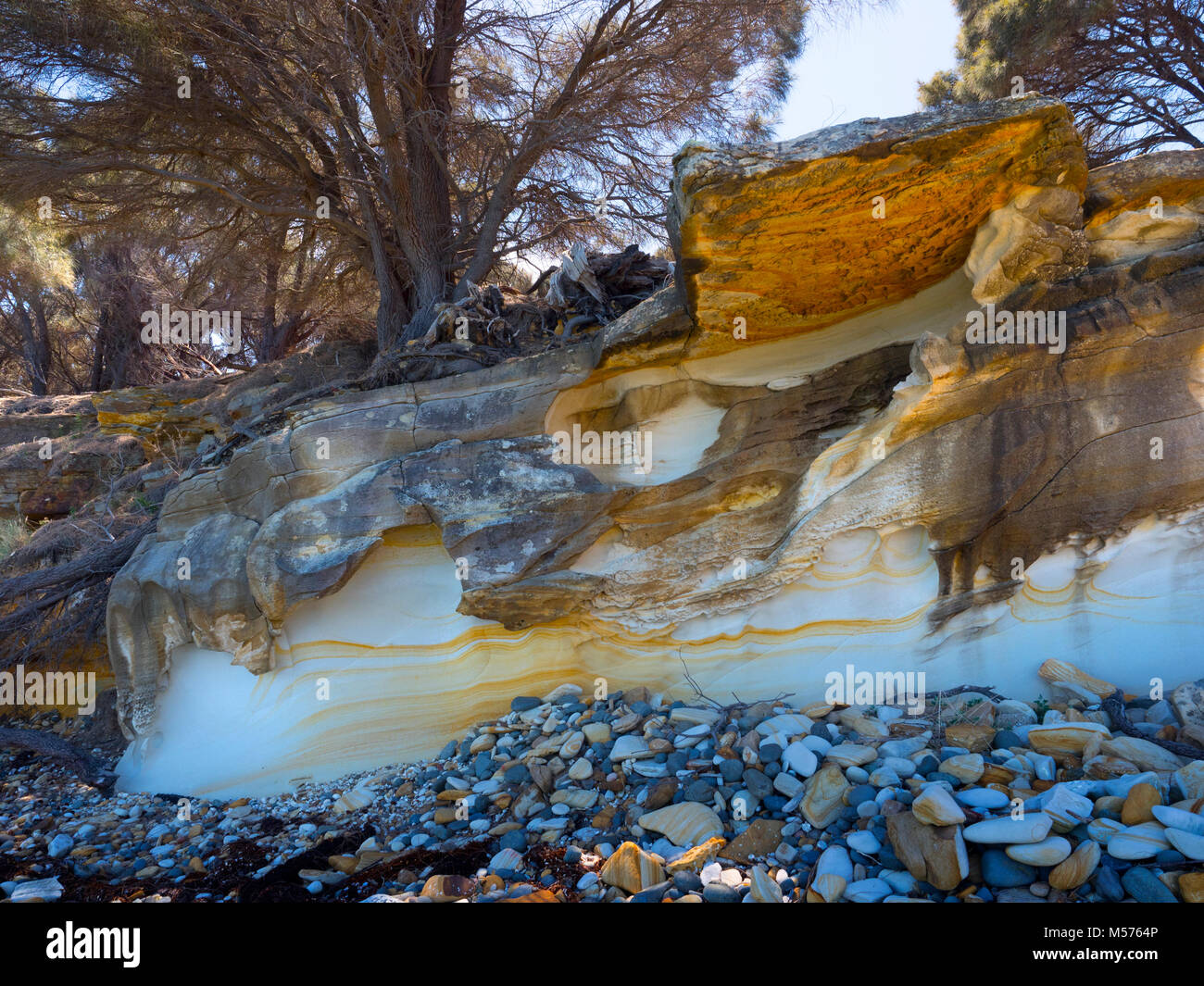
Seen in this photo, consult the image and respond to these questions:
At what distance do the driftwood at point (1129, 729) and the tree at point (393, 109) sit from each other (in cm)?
535

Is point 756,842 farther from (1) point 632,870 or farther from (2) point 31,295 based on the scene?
(2) point 31,295

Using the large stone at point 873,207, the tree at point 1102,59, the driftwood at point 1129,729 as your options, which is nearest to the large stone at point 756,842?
the driftwood at point 1129,729

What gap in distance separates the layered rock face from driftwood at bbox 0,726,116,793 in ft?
0.88

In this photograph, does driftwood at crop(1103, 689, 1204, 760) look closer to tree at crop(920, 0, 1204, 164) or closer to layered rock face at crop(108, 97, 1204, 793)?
layered rock face at crop(108, 97, 1204, 793)

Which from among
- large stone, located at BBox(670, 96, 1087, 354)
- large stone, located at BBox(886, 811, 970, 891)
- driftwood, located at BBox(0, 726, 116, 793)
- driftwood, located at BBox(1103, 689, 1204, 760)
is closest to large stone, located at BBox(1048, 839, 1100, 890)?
large stone, located at BBox(886, 811, 970, 891)

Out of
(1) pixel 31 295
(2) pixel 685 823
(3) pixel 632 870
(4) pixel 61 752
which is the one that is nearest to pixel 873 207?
(2) pixel 685 823

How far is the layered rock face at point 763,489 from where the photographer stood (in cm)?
396

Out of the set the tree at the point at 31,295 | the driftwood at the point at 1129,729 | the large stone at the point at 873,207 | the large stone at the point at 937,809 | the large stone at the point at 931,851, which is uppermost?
the tree at the point at 31,295

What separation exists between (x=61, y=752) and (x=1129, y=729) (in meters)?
6.23

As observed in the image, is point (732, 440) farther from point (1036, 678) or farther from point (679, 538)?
point (1036, 678)

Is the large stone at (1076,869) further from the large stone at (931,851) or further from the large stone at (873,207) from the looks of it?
the large stone at (873,207)

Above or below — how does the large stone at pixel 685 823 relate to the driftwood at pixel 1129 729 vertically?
below

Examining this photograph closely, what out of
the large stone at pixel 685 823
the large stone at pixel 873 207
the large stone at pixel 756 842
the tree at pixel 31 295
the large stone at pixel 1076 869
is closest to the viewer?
the large stone at pixel 1076 869

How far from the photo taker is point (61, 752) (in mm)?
5207
